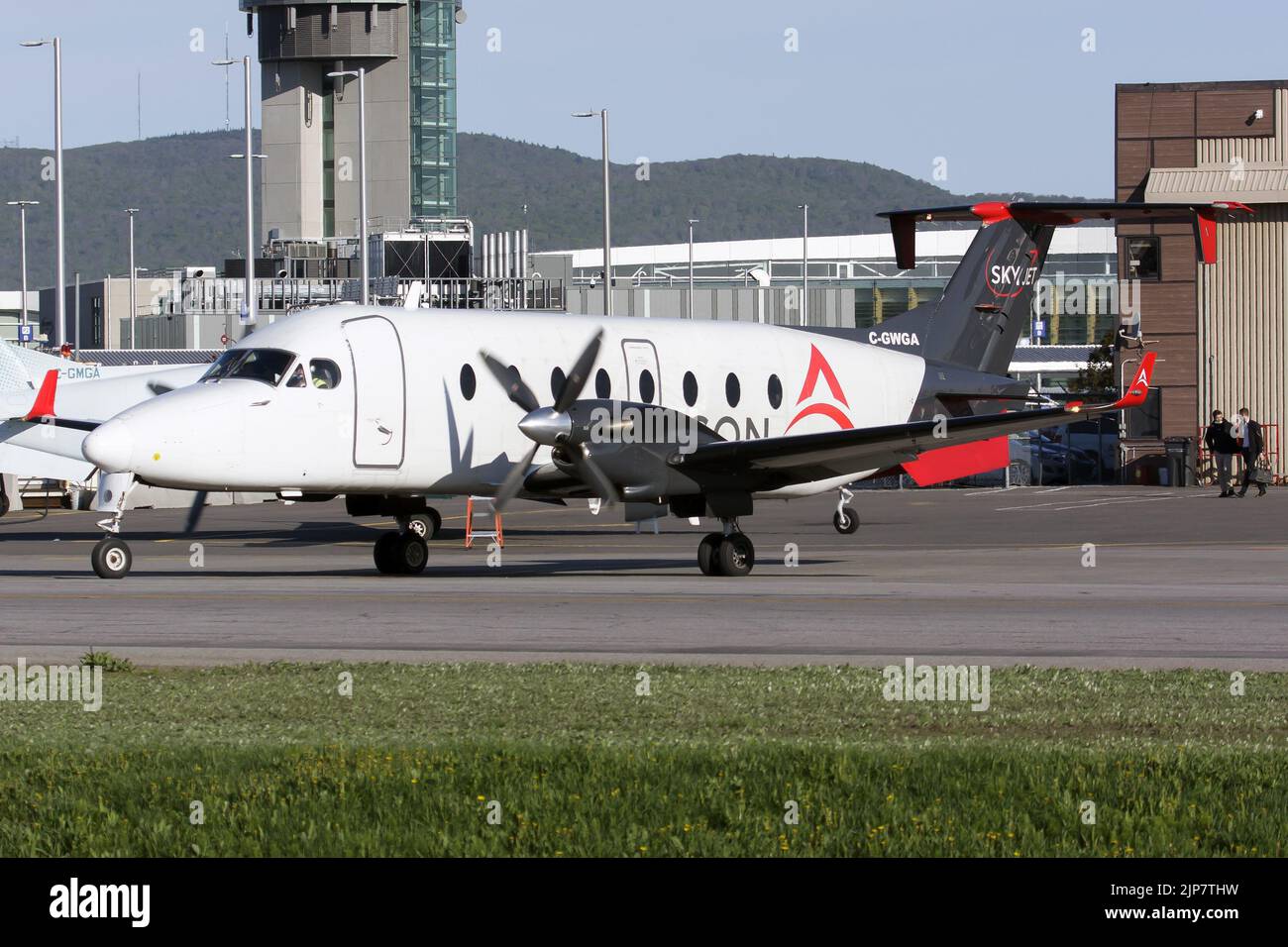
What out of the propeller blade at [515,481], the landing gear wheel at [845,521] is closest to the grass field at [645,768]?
the propeller blade at [515,481]

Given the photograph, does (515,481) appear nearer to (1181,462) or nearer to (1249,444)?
(1249,444)

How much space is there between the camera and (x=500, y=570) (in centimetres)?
2575

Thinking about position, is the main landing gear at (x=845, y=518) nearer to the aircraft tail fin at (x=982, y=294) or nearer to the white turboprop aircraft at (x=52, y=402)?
the aircraft tail fin at (x=982, y=294)

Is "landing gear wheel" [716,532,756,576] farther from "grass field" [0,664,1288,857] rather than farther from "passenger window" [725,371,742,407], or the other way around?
"grass field" [0,664,1288,857]

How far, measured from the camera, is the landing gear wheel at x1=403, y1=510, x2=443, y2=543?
85.7ft

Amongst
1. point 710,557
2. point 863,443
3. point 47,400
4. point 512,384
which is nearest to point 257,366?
point 512,384

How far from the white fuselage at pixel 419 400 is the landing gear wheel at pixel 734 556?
2470 mm

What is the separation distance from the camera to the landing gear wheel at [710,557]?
24.4m

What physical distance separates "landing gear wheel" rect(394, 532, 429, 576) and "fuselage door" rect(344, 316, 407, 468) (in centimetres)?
179

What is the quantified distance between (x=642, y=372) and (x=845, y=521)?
1037 centimetres

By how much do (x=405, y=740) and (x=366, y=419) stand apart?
513 inches

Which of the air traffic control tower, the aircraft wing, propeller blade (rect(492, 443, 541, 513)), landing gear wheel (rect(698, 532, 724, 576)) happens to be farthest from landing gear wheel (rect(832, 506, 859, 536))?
the air traffic control tower
